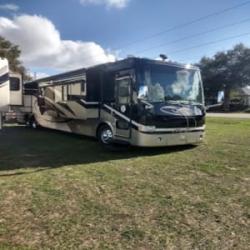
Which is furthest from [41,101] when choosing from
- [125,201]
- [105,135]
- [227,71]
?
[227,71]

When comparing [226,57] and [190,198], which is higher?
[226,57]

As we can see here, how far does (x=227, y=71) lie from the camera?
5881cm

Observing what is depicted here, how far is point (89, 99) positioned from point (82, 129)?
1.38 meters

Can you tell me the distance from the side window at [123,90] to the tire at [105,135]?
1141 millimetres

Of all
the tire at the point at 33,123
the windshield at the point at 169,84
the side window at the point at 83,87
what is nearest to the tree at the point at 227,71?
the tire at the point at 33,123

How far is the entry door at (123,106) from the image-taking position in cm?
1021

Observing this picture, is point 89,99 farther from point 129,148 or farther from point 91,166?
point 91,166

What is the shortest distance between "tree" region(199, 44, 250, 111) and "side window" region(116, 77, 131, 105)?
→ 48.1 meters

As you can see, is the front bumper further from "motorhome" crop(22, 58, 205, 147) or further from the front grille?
the front grille

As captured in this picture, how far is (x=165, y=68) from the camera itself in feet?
33.6

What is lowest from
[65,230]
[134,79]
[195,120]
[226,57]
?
[65,230]

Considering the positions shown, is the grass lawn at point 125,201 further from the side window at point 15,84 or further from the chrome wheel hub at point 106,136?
the side window at point 15,84

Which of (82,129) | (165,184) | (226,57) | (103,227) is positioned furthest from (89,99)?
(226,57)

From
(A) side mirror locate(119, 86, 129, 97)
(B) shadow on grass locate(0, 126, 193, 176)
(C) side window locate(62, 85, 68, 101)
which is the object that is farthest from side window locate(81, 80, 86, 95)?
(A) side mirror locate(119, 86, 129, 97)
